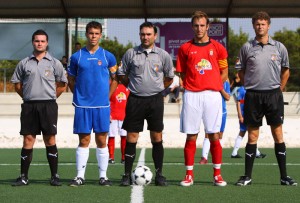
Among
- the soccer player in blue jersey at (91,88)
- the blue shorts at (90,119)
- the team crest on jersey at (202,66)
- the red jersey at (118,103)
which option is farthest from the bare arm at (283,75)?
the red jersey at (118,103)

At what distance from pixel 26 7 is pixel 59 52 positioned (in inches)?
67.5

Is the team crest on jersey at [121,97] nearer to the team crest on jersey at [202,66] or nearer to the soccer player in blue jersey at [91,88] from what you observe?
the soccer player in blue jersey at [91,88]

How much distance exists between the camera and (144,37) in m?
8.86

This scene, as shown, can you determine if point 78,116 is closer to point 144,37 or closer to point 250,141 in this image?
point 144,37

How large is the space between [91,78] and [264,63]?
2.15 meters

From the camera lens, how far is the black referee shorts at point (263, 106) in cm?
885

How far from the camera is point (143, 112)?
8.93 metres

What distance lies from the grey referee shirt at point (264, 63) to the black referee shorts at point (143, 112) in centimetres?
118

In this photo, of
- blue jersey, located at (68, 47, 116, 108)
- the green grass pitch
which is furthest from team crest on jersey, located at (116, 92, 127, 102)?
blue jersey, located at (68, 47, 116, 108)

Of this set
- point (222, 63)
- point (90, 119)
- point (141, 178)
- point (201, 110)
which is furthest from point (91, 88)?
point (222, 63)

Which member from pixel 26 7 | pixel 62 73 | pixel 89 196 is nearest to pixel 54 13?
pixel 26 7

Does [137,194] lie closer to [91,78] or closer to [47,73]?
[91,78]

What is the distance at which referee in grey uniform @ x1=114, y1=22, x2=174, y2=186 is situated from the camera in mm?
8859

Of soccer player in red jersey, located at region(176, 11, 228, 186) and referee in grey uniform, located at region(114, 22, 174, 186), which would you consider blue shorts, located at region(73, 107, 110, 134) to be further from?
soccer player in red jersey, located at region(176, 11, 228, 186)
